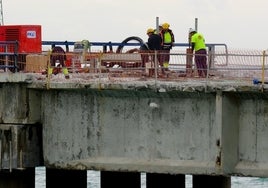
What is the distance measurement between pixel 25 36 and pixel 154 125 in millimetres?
5548

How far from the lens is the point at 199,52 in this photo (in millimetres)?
25891

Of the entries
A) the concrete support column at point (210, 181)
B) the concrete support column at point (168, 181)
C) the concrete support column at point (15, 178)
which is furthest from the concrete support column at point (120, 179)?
the concrete support column at point (15, 178)

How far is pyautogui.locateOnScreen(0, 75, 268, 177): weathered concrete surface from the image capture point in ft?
74.4

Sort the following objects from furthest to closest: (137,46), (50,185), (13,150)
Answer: (137,46)
(50,185)
(13,150)

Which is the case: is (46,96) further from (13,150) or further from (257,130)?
(257,130)

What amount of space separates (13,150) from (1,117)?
0.85 metres

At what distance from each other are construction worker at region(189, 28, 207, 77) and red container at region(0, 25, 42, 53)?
4.02 metres

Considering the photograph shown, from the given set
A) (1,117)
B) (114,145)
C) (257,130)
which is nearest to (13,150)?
(1,117)

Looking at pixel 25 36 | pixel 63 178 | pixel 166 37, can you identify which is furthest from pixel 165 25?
pixel 63 178

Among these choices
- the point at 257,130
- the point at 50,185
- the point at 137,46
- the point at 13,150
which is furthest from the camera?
the point at 137,46

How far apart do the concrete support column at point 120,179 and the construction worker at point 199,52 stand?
146 inches

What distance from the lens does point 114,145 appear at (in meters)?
23.8

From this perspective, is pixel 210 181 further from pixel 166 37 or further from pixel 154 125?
pixel 154 125

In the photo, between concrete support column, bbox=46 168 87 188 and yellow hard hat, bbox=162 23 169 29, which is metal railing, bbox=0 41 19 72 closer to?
concrete support column, bbox=46 168 87 188
